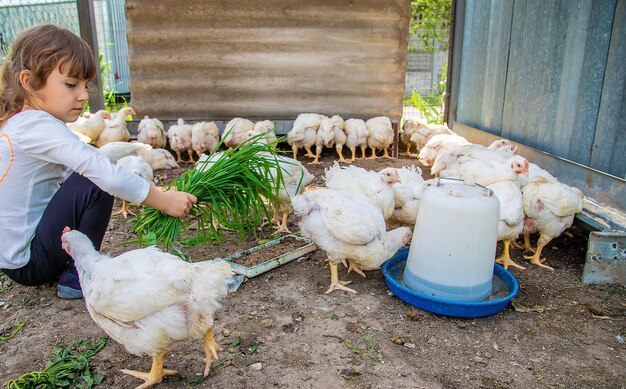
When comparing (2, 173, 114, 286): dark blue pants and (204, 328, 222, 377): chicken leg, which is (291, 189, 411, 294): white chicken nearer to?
(204, 328, 222, 377): chicken leg

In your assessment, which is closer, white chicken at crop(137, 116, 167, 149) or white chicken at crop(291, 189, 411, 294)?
white chicken at crop(291, 189, 411, 294)

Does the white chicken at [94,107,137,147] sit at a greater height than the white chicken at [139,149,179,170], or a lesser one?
greater

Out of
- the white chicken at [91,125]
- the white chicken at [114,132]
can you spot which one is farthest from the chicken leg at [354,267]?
the white chicken at [91,125]

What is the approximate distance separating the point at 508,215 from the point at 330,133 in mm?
3469

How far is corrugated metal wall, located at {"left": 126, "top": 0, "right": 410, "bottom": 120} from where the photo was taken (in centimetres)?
657

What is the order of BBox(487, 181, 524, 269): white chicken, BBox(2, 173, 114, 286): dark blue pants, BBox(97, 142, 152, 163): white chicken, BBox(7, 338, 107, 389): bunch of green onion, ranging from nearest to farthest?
BBox(7, 338, 107, 389): bunch of green onion, BBox(2, 173, 114, 286): dark blue pants, BBox(487, 181, 524, 269): white chicken, BBox(97, 142, 152, 163): white chicken

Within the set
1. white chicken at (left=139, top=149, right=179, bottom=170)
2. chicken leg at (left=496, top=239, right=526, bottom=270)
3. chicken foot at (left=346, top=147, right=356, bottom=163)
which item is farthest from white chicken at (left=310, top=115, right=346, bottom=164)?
chicken leg at (left=496, top=239, right=526, bottom=270)

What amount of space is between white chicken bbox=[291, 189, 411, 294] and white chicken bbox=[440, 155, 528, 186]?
112 cm

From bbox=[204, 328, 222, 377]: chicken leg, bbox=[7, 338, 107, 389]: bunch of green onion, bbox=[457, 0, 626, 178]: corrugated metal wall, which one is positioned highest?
bbox=[457, 0, 626, 178]: corrugated metal wall

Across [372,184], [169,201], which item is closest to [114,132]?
[372,184]

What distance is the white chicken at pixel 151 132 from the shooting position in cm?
625

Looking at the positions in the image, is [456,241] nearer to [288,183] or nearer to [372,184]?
[372,184]

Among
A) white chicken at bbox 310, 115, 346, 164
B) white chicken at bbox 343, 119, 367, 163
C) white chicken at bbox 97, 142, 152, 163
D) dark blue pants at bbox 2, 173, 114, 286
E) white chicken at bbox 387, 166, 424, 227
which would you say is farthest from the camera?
white chicken at bbox 343, 119, 367, 163

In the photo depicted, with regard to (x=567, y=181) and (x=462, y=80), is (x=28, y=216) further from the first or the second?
(x=462, y=80)
